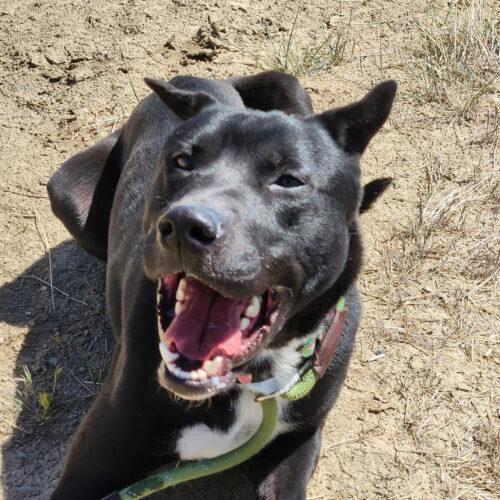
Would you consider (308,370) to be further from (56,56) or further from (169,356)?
(56,56)

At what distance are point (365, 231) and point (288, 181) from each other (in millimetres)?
1719

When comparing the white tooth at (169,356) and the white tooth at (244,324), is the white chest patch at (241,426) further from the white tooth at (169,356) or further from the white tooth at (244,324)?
the white tooth at (169,356)

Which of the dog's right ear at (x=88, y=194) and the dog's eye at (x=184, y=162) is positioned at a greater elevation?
the dog's eye at (x=184, y=162)

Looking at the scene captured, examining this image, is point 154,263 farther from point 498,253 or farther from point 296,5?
point 296,5

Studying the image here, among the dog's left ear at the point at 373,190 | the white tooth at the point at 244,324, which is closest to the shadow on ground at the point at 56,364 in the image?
the white tooth at the point at 244,324

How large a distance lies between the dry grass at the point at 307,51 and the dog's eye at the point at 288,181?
2541mm

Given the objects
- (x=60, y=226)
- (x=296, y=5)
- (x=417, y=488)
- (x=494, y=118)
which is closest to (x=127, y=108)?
(x=60, y=226)

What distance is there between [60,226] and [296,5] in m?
2.19

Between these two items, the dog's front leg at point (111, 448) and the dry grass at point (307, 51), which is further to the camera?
the dry grass at point (307, 51)

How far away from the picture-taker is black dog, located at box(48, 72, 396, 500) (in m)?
2.47

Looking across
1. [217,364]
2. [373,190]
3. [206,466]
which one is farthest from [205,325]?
[373,190]

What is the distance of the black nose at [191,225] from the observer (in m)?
2.32

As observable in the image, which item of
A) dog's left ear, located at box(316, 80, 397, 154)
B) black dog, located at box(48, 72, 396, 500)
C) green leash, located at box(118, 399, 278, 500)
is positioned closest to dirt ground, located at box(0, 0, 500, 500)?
green leash, located at box(118, 399, 278, 500)

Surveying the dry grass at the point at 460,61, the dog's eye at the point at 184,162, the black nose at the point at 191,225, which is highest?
the black nose at the point at 191,225
